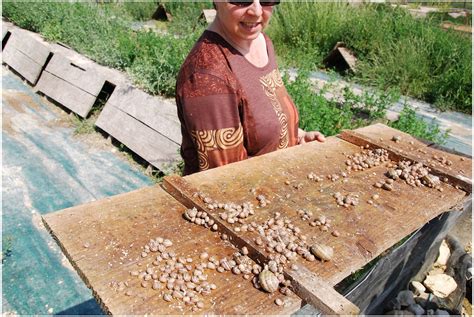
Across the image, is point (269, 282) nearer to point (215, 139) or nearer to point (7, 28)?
point (215, 139)

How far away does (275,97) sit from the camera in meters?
2.05

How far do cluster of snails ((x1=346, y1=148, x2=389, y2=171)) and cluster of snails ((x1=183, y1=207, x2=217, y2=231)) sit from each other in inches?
34.4

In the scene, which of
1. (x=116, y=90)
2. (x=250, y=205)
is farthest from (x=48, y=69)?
(x=250, y=205)

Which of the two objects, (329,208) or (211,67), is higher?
(211,67)

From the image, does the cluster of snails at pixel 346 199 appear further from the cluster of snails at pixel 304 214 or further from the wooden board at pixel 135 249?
the wooden board at pixel 135 249

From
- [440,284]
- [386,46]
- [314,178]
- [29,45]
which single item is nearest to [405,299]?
[440,284]

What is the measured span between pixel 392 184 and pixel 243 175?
0.69m

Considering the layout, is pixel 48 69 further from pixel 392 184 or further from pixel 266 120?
pixel 392 184

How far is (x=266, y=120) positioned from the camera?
194cm

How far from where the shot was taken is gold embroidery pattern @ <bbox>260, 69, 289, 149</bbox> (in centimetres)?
200

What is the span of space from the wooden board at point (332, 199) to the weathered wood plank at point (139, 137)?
2.64 metres

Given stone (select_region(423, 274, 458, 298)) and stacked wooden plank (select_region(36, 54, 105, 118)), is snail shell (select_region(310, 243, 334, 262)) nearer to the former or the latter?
stone (select_region(423, 274, 458, 298))

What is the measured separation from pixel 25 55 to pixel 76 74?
190 cm

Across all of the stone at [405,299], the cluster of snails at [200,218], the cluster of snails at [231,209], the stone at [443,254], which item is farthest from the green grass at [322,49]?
Answer: the cluster of snails at [200,218]
